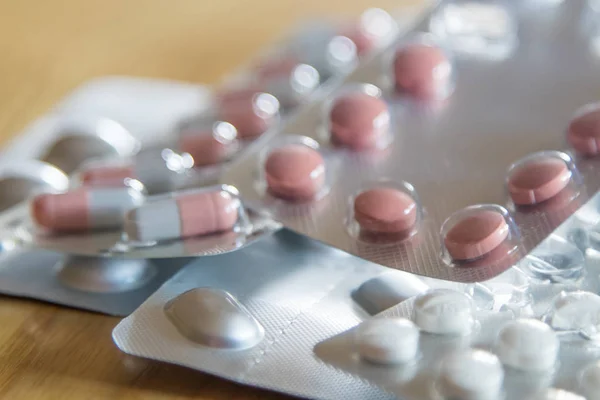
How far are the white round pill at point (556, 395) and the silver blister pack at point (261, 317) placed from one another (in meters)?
0.10

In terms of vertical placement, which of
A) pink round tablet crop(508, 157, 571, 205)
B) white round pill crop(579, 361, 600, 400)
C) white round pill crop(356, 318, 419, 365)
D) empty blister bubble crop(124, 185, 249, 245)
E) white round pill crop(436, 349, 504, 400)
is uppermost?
empty blister bubble crop(124, 185, 249, 245)

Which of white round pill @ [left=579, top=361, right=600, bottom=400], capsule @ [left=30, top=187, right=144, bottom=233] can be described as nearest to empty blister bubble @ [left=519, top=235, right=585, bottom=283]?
white round pill @ [left=579, top=361, right=600, bottom=400]

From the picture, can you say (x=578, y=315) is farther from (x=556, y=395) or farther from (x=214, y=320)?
(x=214, y=320)

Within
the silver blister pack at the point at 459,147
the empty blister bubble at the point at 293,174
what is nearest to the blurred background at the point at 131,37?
the silver blister pack at the point at 459,147

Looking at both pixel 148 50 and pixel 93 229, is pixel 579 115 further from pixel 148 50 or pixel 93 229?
pixel 148 50

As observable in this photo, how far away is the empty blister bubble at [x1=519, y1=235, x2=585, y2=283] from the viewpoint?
2.31 feet

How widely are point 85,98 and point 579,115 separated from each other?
62 centimetres

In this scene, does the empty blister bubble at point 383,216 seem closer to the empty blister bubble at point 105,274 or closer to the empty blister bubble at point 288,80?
the empty blister bubble at point 105,274

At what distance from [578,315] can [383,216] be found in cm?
17

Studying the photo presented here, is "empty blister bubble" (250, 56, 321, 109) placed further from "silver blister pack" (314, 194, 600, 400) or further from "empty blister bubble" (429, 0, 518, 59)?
"silver blister pack" (314, 194, 600, 400)

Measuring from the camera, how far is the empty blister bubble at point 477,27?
989 millimetres

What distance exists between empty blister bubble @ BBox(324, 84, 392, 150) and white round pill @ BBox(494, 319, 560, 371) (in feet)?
0.92

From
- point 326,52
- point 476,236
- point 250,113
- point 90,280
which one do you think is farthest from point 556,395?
point 326,52

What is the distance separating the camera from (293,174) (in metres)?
0.78
